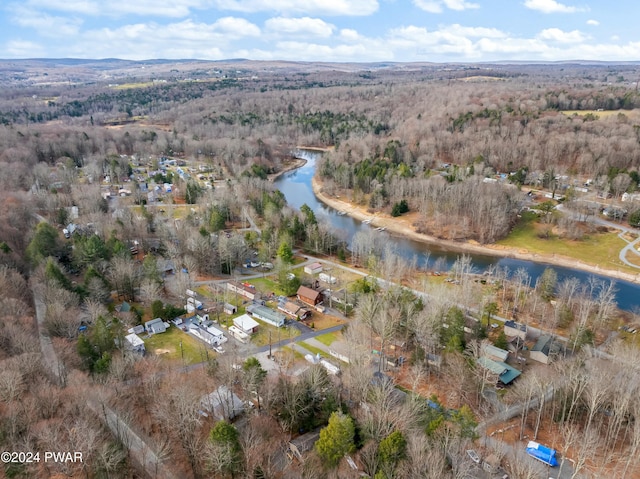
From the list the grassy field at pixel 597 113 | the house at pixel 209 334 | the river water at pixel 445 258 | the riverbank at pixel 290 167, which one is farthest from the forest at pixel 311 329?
the grassy field at pixel 597 113

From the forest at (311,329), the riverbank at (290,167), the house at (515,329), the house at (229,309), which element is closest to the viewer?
the forest at (311,329)

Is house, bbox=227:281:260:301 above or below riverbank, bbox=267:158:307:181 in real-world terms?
below

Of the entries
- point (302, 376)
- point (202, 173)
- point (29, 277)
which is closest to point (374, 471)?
point (302, 376)

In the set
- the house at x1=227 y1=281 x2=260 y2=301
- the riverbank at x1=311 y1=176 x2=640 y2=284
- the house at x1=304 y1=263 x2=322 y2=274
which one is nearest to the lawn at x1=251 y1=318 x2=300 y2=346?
the house at x1=227 y1=281 x2=260 y2=301

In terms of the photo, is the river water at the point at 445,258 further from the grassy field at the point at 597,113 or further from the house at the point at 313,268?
the grassy field at the point at 597,113

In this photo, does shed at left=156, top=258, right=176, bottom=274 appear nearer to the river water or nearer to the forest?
the forest

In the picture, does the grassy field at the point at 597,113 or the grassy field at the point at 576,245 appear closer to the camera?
the grassy field at the point at 576,245

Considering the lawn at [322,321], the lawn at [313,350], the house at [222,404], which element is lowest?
the lawn at [322,321]
